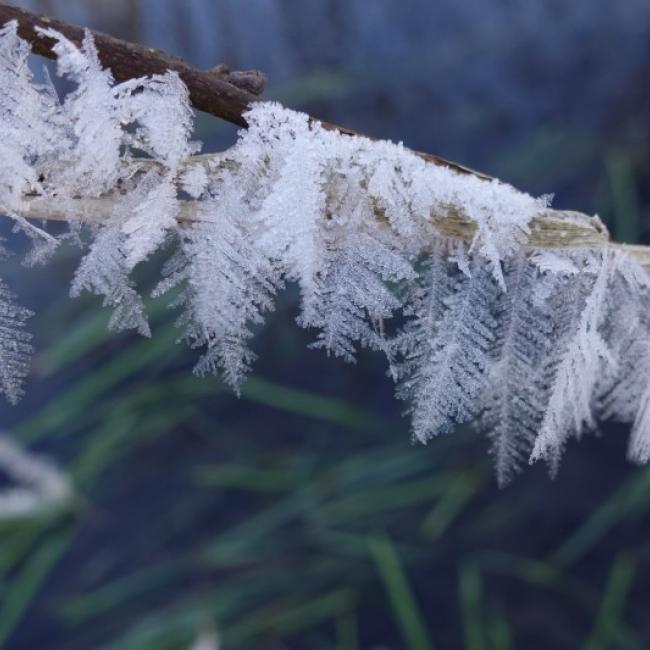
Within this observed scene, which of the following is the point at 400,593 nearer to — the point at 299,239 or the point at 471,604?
the point at 471,604

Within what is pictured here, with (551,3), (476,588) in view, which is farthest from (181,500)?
(551,3)

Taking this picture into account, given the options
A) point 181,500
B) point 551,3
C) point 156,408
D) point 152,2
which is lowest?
point 181,500

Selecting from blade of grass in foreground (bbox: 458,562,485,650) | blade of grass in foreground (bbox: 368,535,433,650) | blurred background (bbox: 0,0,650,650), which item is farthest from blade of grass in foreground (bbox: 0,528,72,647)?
blade of grass in foreground (bbox: 458,562,485,650)

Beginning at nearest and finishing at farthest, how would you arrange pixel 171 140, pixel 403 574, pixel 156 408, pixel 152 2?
pixel 171 140
pixel 403 574
pixel 156 408
pixel 152 2

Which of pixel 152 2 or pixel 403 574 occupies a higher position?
pixel 152 2

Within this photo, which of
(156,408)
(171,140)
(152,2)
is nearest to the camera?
(171,140)

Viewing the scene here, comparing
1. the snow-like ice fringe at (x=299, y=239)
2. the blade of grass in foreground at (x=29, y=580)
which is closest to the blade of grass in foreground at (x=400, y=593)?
the blade of grass in foreground at (x=29, y=580)

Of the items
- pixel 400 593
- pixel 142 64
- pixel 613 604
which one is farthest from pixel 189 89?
pixel 613 604

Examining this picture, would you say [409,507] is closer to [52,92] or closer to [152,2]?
[152,2]
